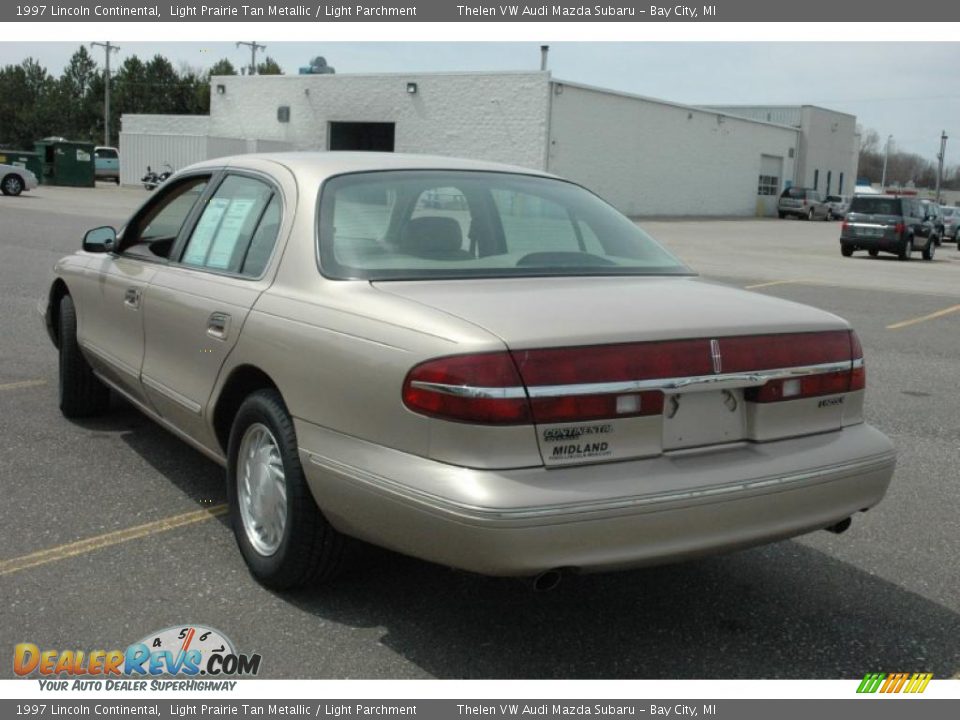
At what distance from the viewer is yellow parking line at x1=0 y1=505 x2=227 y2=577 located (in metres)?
3.98

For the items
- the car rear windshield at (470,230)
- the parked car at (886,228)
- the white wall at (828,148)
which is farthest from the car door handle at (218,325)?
the white wall at (828,148)

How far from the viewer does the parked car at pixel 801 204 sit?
56156mm

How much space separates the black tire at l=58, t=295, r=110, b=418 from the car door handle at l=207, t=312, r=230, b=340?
211 centimetres

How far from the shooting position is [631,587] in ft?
12.9

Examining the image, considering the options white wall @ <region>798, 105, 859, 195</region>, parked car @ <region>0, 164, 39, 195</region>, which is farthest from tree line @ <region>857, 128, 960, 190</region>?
parked car @ <region>0, 164, 39, 195</region>

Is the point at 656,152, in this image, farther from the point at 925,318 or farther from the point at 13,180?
the point at 925,318

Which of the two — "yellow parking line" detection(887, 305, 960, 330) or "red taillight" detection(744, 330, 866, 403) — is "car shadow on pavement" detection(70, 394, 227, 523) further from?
"yellow parking line" detection(887, 305, 960, 330)

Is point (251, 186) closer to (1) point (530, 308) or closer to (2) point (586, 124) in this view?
(1) point (530, 308)

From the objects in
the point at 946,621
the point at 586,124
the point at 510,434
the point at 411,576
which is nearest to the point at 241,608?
the point at 411,576

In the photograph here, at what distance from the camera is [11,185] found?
3459 cm

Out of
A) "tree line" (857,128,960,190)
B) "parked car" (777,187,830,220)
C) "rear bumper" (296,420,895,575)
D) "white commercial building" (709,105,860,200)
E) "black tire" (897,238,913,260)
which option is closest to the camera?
"rear bumper" (296,420,895,575)

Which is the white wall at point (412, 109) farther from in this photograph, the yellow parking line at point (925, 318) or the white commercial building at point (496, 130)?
the yellow parking line at point (925, 318)

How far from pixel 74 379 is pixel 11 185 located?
32.2 m

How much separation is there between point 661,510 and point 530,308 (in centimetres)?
75
